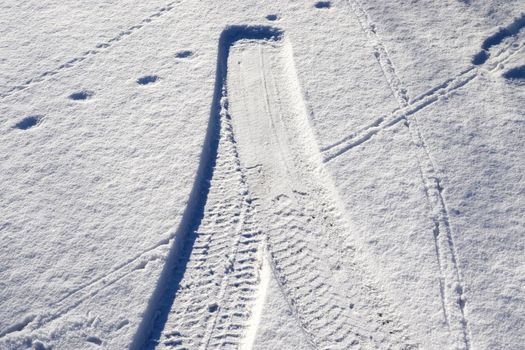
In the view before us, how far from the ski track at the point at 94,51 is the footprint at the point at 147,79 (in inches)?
15.3

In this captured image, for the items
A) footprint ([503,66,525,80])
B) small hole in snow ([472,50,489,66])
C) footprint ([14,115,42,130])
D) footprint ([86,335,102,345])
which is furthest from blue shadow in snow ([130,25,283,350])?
footprint ([503,66,525,80])

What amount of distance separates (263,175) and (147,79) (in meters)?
1.09

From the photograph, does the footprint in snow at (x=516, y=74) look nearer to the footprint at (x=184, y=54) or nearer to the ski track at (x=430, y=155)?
the ski track at (x=430, y=155)

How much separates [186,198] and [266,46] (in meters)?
1.26

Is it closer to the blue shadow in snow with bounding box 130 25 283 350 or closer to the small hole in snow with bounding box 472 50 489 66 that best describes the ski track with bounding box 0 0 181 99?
the blue shadow in snow with bounding box 130 25 283 350

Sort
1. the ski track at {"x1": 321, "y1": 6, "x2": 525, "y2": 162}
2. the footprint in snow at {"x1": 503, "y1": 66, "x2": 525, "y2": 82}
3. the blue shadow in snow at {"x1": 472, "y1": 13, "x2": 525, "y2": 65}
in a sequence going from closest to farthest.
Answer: the ski track at {"x1": 321, "y1": 6, "x2": 525, "y2": 162} → the footprint in snow at {"x1": 503, "y1": 66, "x2": 525, "y2": 82} → the blue shadow in snow at {"x1": 472, "y1": 13, "x2": 525, "y2": 65}

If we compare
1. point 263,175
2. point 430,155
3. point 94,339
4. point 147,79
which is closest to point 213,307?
point 94,339

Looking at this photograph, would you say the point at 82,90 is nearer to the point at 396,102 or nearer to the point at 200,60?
the point at 200,60

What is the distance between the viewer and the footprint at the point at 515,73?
11.2ft

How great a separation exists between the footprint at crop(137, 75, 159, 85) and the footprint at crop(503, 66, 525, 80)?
222cm

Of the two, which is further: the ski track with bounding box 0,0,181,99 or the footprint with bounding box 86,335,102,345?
the ski track with bounding box 0,0,181,99

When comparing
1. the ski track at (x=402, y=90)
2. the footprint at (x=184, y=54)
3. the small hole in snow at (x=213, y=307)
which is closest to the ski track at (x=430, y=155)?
the ski track at (x=402, y=90)

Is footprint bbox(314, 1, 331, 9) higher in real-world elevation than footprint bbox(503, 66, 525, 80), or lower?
higher

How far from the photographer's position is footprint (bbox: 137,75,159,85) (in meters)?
3.59
